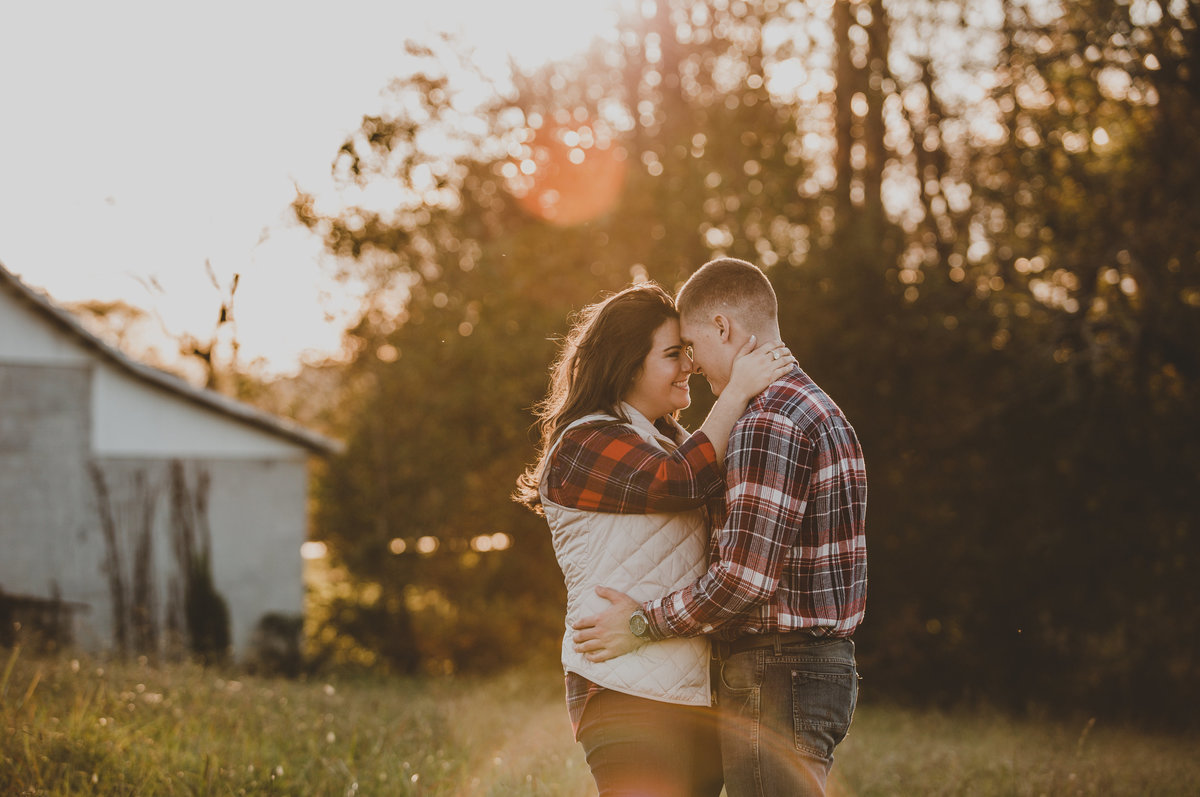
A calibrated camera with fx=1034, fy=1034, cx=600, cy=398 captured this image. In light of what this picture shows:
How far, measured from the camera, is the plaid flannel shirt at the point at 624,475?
2.88m

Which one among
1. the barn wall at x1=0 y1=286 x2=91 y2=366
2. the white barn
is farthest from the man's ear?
the barn wall at x1=0 y1=286 x2=91 y2=366

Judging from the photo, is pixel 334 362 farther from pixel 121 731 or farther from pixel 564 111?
pixel 121 731

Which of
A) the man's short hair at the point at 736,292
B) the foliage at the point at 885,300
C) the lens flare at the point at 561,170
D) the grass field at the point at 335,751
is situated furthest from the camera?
the lens flare at the point at 561,170

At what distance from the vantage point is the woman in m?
2.88

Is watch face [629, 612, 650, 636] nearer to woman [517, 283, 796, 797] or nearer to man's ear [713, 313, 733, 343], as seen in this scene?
woman [517, 283, 796, 797]

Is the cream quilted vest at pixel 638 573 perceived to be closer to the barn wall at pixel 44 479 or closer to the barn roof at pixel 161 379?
the barn roof at pixel 161 379

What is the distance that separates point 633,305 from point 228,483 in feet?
47.2

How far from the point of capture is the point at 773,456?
9.19 feet

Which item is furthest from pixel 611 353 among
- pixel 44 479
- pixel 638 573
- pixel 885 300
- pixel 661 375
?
pixel 44 479

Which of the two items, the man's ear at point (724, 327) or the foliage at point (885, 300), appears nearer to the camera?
the man's ear at point (724, 327)

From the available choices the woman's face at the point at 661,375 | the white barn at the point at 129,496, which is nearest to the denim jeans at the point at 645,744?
the woman's face at the point at 661,375

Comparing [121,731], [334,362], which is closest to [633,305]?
[121,731]

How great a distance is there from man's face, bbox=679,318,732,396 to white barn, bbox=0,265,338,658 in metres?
12.7

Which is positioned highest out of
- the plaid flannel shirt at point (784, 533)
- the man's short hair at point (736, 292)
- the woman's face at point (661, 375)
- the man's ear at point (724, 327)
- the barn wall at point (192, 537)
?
the man's short hair at point (736, 292)
